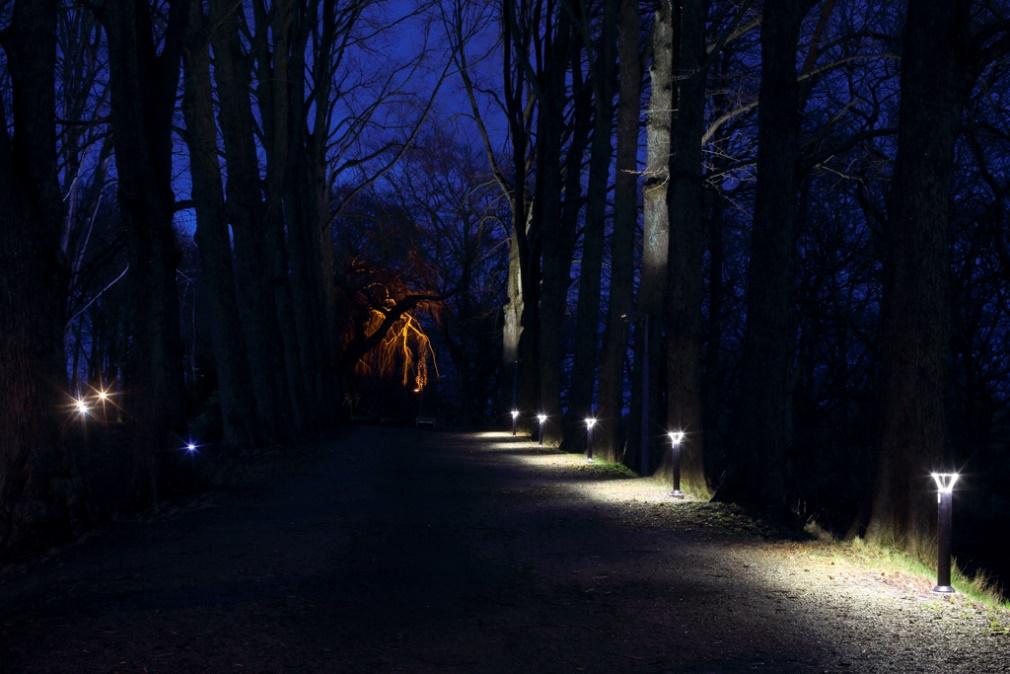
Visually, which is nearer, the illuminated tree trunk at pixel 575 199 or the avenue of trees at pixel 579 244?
the avenue of trees at pixel 579 244

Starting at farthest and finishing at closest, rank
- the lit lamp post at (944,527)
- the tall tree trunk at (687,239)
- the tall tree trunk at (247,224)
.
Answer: the tall tree trunk at (247,224) → the tall tree trunk at (687,239) → the lit lamp post at (944,527)

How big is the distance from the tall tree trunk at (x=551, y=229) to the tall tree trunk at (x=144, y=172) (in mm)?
18313

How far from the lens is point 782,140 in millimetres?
14617

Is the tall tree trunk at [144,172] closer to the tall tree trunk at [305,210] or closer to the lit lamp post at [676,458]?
the lit lamp post at [676,458]

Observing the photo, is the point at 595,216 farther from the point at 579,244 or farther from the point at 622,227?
the point at 579,244

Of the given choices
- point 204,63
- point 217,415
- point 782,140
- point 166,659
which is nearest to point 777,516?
point 782,140

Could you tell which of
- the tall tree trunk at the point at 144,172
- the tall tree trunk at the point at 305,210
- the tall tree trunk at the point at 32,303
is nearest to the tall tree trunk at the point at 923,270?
the tall tree trunk at the point at 32,303

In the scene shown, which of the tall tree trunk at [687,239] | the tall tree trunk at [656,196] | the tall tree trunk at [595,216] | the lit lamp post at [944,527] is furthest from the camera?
the tall tree trunk at [595,216]

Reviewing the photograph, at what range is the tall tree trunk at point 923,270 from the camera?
415 inches

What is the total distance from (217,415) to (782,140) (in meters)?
29.3

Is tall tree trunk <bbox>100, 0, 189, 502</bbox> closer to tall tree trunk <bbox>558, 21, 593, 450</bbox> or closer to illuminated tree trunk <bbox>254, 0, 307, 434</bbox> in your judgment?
illuminated tree trunk <bbox>254, 0, 307, 434</bbox>

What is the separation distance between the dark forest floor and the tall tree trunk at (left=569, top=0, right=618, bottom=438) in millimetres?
13136

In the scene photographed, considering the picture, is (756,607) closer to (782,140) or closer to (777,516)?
(777,516)

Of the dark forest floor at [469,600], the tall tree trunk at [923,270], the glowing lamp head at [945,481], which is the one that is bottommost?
the dark forest floor at [469,600]
